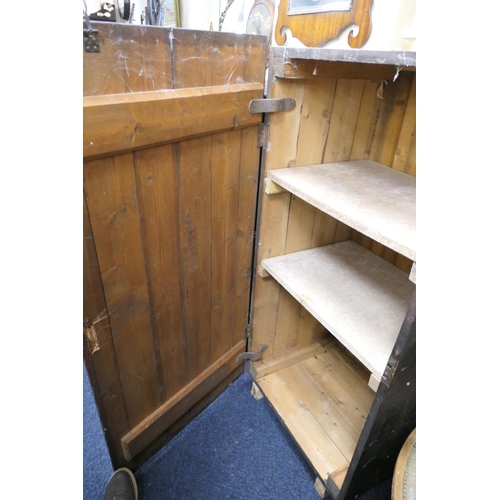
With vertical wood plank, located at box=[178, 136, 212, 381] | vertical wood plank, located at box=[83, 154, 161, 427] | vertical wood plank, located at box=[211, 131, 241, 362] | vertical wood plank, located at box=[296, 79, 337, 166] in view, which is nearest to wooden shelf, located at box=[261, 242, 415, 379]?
vertical wood plank, located at box=[211, 131, 241, 362]

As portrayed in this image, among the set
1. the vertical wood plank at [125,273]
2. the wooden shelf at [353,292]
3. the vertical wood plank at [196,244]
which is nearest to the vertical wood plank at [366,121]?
the wooden shelf at [353,292]

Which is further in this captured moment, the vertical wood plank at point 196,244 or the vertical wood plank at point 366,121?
the vertical wood plank at point 366,121

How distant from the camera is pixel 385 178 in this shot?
1139mm

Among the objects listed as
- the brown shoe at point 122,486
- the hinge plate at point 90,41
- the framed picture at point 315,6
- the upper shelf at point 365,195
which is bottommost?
the brown shoe at point 122,486

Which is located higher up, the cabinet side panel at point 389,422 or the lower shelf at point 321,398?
the cabinet side panel at point 389,422

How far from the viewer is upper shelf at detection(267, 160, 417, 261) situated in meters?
0.79

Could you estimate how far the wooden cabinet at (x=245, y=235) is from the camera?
73cm

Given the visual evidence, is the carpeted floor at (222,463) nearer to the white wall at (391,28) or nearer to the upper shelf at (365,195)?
the upper shelf at (365,195)

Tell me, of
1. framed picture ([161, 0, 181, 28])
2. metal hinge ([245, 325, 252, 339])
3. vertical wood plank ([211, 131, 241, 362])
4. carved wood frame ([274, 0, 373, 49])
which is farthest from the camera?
framed picture ([161, 0, 181, 28])

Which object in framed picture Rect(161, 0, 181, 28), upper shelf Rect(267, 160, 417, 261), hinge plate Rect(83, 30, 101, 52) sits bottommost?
upper shelf Rect(267, 160, 417, 261)

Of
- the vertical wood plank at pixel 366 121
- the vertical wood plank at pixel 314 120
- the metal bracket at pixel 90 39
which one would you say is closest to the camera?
the metal bracket at pixel 90 39

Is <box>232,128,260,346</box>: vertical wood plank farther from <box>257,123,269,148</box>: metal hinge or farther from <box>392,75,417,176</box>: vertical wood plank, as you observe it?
<box>392,75,417,176</box>: vertical wood plank

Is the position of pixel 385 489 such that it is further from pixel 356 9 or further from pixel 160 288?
pixel 356 9

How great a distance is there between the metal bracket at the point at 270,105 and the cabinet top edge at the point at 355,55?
12 centimetres
